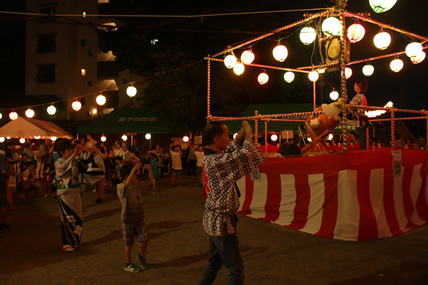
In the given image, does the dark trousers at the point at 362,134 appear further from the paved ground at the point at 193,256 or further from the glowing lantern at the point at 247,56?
the glowing lantern at the point at 247,56

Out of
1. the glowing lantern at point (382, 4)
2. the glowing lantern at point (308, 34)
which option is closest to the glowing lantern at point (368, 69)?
the glowing lantern at point (308, 34)

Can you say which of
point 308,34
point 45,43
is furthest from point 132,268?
point 45,43

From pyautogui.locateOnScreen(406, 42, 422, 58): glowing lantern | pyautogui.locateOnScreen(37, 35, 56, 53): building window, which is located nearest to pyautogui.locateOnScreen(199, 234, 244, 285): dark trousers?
pyautogui.locateOnScreen(406, 42, 422, 58): glowing lantern

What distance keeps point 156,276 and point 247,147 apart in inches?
102

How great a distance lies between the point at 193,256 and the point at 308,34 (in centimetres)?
638

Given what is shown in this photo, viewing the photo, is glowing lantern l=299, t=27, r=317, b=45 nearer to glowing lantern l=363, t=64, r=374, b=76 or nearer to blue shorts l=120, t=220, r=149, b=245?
glowing lantern l=363, t=64, r=374, b=76

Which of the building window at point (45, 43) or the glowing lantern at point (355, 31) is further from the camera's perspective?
the building window at point (45, 43)

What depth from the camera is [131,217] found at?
4730 mm

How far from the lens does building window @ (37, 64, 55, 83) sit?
3122cm

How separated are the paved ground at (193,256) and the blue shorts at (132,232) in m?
0.44

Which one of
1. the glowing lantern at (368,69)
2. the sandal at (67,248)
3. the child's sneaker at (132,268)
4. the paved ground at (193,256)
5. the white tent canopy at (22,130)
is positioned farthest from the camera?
the white tent canopy at (22,130)

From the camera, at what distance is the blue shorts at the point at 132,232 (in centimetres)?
468

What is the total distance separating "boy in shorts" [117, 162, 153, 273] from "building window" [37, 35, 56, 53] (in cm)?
3072

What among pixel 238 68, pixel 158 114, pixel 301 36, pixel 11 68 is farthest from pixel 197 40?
pixel 11 68
